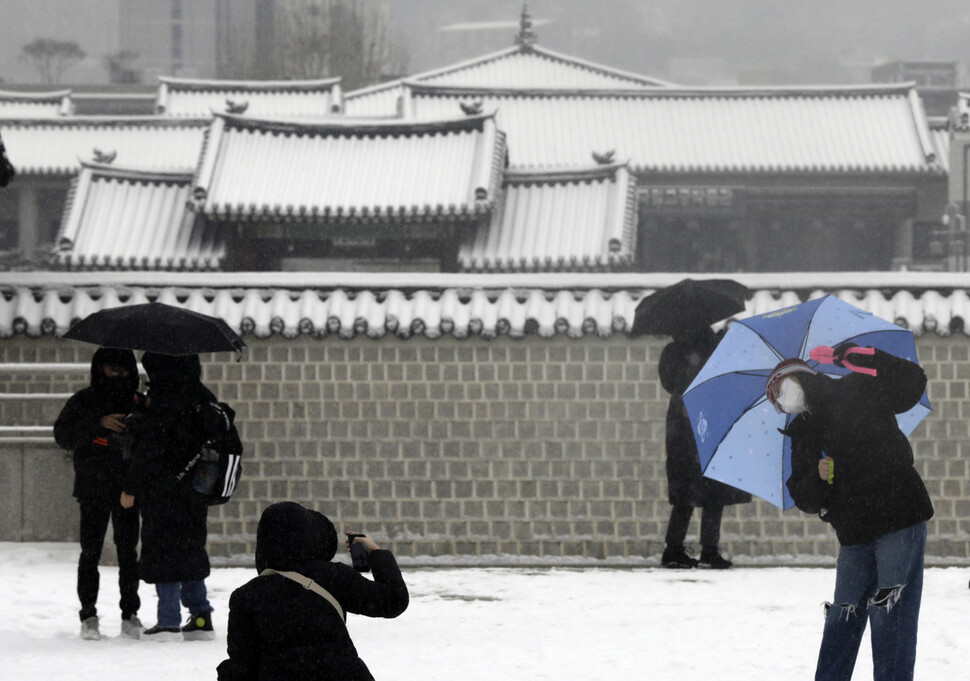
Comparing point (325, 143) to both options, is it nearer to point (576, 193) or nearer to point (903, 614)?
point (576, 193)

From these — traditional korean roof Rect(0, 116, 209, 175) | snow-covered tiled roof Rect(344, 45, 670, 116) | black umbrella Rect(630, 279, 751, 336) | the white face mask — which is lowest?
the white face mask

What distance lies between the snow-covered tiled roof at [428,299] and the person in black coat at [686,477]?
0.83m

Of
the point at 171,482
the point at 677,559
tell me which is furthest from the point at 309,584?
the point at 677,559

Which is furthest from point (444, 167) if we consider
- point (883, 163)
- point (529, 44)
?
point (529, 44)

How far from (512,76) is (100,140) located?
12044 millimetres

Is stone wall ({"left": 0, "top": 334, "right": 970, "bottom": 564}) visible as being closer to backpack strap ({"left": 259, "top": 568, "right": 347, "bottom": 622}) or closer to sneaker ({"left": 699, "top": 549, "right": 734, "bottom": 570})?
sneaker ({"left": 699, "top": 549, "right": 734, "bottom": 570})

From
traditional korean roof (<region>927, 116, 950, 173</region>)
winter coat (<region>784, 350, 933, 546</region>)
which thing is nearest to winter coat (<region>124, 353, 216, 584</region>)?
winter coat (<region>784, 350, 933, 546</region>)

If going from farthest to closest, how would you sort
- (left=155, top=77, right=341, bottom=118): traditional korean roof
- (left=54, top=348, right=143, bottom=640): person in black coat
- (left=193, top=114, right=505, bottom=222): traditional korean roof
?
(left=155, top=77, right=341, bottom=118): traditional korean roof → (left=193, top=114, right=505, bottom=222): traditional korean roof → (left=54, top=348, right=143, bottom=640): person in black coat

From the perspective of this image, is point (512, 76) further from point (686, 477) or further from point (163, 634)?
point (163, 634)

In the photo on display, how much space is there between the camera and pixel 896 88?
2872 centimetres

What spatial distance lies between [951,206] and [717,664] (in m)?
21.4

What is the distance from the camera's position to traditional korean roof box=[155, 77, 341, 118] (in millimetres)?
32812

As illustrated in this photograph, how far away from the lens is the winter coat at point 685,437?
844cm

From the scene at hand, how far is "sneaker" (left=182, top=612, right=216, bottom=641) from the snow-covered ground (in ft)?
0.28
